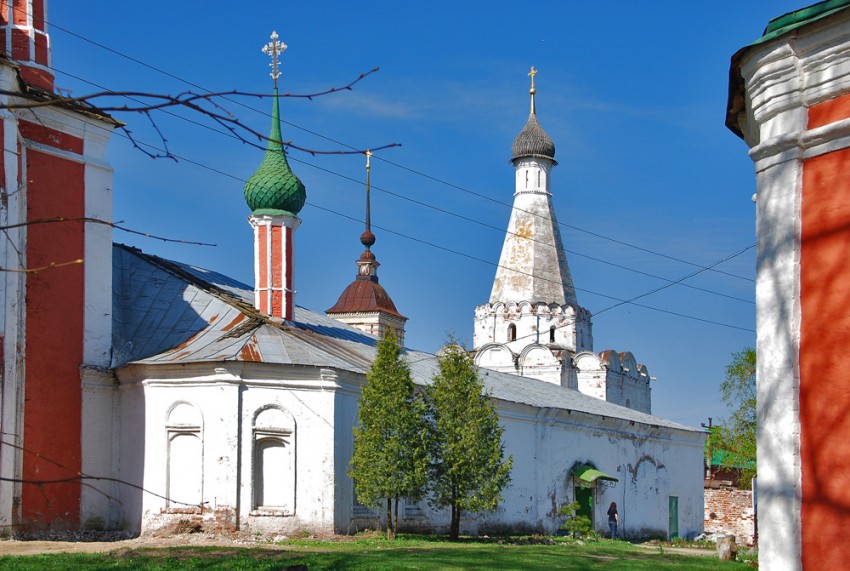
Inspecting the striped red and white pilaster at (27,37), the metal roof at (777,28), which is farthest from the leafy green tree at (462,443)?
the metal roof at (777,28)

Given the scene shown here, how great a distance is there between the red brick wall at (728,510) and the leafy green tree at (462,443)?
13.9 m

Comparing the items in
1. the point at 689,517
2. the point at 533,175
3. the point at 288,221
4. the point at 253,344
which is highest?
the point at 533,175

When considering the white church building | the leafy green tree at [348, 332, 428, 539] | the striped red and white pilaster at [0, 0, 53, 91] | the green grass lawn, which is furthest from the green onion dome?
the green grass lawn

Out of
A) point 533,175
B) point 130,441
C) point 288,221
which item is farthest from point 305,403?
point 533,175

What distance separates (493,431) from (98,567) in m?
9.76

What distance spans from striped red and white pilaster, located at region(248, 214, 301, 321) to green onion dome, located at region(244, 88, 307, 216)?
0.20 m

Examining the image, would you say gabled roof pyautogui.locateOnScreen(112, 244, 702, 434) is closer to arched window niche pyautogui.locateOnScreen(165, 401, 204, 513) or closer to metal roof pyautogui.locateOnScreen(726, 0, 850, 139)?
arched window niche pyautogui.locateOnScreen(165, 401, 204, 513)

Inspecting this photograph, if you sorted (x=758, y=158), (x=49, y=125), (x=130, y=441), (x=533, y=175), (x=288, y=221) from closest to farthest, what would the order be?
1. (x=758, y=158)
2. (x=49, y=125)
3. (x=130, y=441)
4. (x=288, y=221)
5. (x=533, y=175)

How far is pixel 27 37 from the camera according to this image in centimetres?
1822

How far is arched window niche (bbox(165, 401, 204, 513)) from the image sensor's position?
18.5 meters

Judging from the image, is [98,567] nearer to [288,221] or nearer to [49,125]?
[49,125]

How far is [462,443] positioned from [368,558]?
6.07 m

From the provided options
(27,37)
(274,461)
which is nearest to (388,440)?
(274,461)

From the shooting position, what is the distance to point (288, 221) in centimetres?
2212
